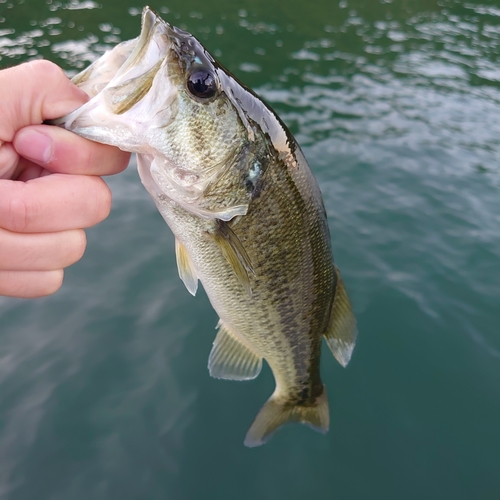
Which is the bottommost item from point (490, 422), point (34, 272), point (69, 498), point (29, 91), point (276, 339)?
point (490, 422)

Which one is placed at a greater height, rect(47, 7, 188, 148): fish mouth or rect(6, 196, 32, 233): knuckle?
rect(47, 7, 188, 148): fish mouth

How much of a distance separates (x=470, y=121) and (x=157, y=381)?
7294mm

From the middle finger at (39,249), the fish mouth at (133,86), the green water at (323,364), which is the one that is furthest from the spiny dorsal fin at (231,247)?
the green water at (323,364)

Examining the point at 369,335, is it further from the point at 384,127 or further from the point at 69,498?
the point at 384,127

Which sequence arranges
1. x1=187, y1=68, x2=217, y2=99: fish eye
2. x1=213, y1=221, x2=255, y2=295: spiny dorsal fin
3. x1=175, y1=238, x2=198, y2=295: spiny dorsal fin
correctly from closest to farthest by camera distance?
x1=187, y1=68, x2=217, y2=99: fish eye
x1=213, y1=221, x2=255, y2=295: spiny dorsal fin
x1=175, y1=238, x2=198, y2=295: spiny dorsal fin

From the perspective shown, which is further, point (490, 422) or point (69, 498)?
point (490, 422)

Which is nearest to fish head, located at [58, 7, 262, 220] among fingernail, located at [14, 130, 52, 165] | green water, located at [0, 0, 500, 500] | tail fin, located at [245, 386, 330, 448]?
fingernail, located at [14, 130, 52, 165]

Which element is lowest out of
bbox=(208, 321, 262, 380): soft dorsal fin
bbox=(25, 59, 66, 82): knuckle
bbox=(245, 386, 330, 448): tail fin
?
bbox=(245, 386, 330, 448): tail fin

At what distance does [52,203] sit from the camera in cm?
143

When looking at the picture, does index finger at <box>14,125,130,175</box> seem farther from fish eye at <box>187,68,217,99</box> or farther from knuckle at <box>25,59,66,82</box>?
fish eye at <box>187,68,217,99</box>

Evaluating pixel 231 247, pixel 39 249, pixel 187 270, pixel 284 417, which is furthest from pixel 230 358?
pixel 39 249

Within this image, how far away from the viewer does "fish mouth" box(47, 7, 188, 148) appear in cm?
148

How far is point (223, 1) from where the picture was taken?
13.9 m

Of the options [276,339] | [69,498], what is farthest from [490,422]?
[69,498]
